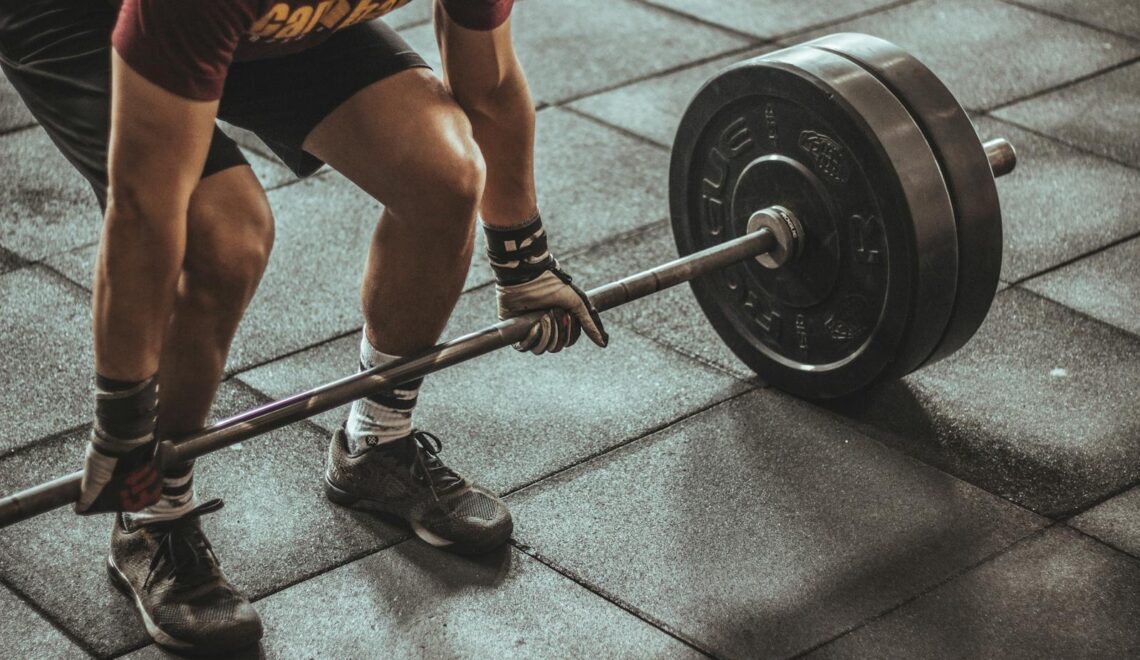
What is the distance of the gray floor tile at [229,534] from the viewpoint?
2.26m

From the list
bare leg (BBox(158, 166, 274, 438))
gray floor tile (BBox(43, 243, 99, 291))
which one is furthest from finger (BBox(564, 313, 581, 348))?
gray floor tile (BBox(43, 243, 99, 291))

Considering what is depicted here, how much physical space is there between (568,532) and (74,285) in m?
1.54

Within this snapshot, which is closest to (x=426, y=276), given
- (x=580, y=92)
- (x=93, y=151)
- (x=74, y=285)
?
(x=93, y=151)

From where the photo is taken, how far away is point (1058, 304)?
10.3 ft

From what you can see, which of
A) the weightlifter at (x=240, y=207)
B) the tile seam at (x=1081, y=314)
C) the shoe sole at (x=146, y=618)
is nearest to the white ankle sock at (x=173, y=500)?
the weightlifter at (x=240, y=207)

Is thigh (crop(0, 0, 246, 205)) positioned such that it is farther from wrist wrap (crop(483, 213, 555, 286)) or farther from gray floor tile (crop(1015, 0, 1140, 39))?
gray floor tile (crop(1015, 0, 1140, 39))

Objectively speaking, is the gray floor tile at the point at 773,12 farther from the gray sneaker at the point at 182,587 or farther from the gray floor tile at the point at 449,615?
the gray sneaker at the point at 182,587

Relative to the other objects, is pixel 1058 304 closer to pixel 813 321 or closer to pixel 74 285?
pixel 813 321

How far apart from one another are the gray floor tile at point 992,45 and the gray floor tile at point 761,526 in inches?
77.1

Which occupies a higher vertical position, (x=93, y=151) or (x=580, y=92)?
(x=93, y=151)

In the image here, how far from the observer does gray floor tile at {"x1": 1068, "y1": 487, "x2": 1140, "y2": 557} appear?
2.35 m

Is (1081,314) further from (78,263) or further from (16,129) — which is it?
(16,129)

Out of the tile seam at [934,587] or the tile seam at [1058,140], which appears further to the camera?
the tile seam at [1058,140]

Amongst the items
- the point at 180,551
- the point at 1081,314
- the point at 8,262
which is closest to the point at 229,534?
the point at 180,551
